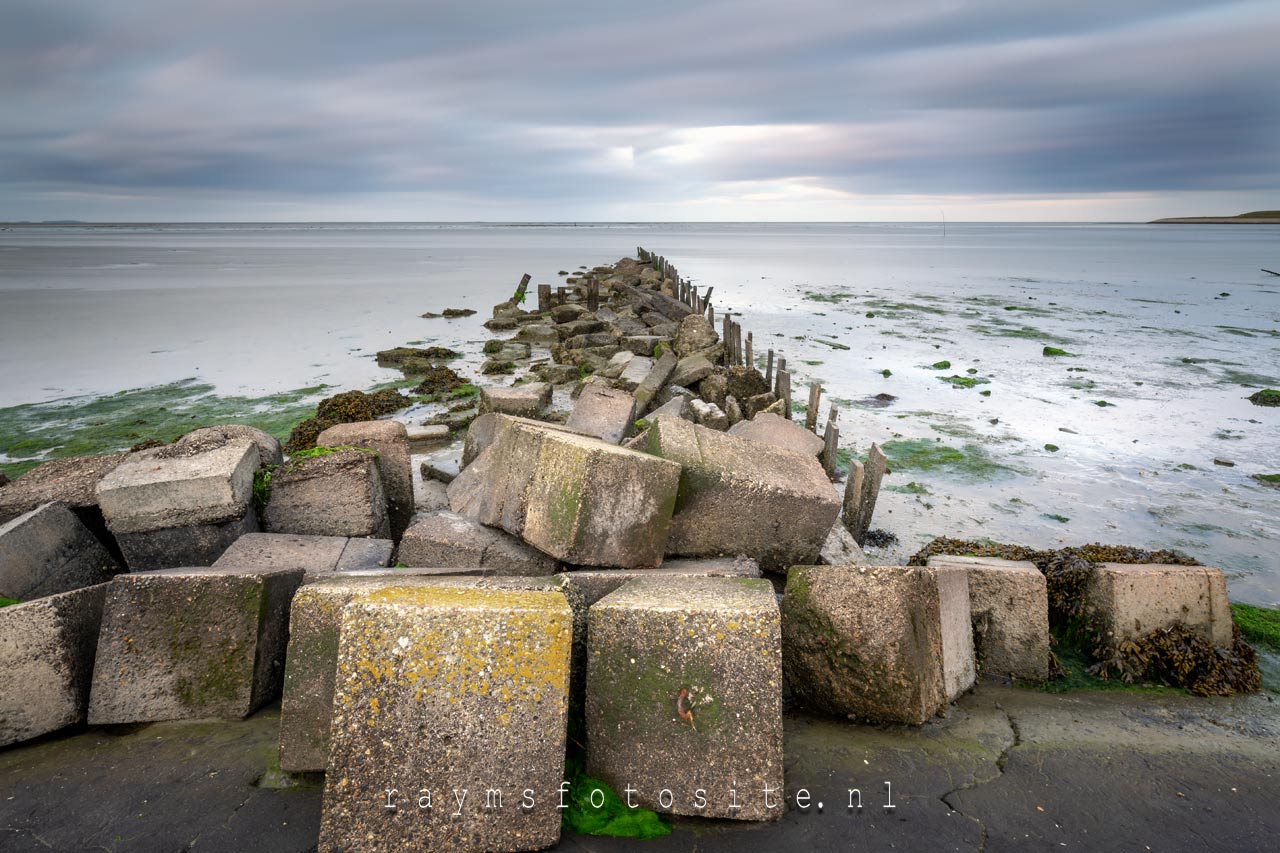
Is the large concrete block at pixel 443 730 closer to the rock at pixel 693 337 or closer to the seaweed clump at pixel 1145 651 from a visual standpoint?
the seaweed clump at pixel 1145 651

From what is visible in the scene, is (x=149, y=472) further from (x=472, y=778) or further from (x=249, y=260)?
(x=249, y=260)

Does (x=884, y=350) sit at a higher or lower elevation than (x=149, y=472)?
lower

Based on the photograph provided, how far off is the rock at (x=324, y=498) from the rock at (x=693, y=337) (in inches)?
416

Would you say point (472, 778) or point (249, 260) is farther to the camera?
point (249, 260)

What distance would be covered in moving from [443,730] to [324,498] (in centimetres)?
304

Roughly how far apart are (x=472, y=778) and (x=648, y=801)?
816mm

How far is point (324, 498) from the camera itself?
17.6 ft

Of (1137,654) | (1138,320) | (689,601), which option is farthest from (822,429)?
(1138,320)

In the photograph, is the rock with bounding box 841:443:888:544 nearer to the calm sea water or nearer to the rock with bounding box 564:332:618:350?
the calm sea water

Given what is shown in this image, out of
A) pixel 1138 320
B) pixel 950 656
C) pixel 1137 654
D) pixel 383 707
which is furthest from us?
pixel 1138 320

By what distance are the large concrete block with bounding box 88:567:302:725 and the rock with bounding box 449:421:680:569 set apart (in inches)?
60.2

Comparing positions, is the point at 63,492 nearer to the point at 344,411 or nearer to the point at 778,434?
the point at 344,411

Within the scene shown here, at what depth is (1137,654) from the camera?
4.67 metres

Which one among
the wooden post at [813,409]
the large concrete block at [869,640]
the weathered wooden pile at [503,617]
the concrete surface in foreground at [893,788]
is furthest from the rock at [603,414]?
the concrete surface in foreground at [893,788]
